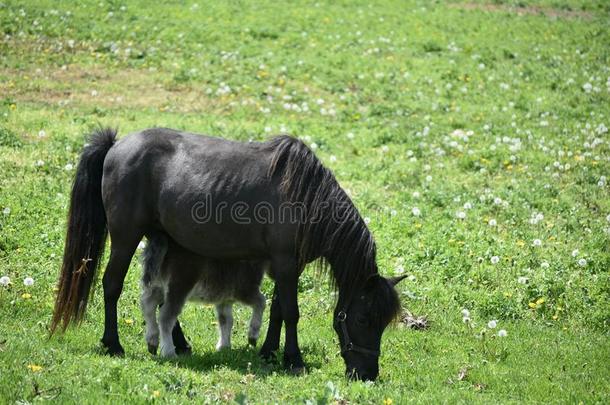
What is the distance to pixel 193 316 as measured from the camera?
33.0 feet

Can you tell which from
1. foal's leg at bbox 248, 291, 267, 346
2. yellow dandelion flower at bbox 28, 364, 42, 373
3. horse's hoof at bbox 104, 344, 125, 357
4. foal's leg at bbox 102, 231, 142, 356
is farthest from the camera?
foal's leg at bbox 248, 291, 267, 346

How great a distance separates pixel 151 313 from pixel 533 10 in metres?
21.8

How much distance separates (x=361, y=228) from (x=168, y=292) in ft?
6.90

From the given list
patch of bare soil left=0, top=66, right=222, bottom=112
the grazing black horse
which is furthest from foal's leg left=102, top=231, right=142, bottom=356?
patch of bare soil left=0, top=66, right=222, bottom=112

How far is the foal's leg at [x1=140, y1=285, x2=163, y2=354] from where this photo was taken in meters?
8.64

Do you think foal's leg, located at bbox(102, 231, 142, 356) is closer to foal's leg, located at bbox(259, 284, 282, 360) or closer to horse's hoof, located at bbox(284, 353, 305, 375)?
foal's leg, located at bbox(259, 284, 282, 360)

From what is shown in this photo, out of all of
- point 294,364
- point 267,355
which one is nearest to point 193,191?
point 267,355

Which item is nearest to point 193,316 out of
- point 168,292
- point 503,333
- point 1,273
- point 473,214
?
point 168,292

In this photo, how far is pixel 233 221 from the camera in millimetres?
8250

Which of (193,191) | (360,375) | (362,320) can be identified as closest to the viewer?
(360,375)

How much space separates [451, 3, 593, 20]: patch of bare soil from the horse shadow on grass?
20232 millimetres

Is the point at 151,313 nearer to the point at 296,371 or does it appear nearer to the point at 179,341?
the point at 179,341

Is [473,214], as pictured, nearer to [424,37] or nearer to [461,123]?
[461,123]

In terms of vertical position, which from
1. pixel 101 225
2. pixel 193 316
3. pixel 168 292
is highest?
pixel 101 225
